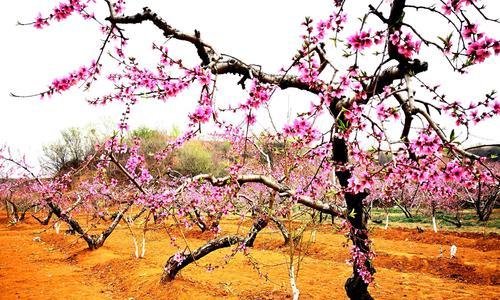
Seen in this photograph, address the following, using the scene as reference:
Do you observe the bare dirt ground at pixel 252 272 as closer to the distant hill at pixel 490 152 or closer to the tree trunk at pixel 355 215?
the tree trunk at pixel 355 215

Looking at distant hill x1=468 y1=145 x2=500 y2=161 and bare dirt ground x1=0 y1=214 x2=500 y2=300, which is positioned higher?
distant hill x1=468 y1=145 x2=500 y2=161

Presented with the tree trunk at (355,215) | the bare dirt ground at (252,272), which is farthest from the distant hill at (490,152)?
the bare dirt ground at (252,272)

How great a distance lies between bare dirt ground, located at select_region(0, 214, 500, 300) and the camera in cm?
642

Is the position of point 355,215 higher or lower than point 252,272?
higher

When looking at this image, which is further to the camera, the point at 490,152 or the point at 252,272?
the point at 490,152

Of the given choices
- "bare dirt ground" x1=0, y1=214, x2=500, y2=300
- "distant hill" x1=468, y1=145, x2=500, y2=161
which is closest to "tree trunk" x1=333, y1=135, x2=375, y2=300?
"bare dirt ground" x1=0, y1=214, x2=500, y2=300

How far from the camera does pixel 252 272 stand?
25.4 feet

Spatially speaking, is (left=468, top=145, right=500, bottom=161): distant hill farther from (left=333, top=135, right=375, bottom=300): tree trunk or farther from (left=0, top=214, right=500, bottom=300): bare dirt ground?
(left=0, top=214, right=500, bottom=300): bare dirt ground

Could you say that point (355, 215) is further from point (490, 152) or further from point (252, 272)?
point (490, 152)

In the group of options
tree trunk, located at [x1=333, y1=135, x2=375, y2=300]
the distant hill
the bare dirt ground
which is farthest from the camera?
the bare dirt ground

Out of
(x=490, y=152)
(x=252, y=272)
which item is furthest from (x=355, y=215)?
(x=490, y=152)

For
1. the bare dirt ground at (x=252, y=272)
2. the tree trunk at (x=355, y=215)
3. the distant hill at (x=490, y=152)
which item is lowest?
the bare dirt ground at (x=252, y=272)

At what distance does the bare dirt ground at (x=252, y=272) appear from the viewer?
6422 millimetres

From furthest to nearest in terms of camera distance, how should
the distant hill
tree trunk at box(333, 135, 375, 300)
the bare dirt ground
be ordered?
the bare dirt ground < tree trunk at box(333, 135, 375, 300) < the distant hill
